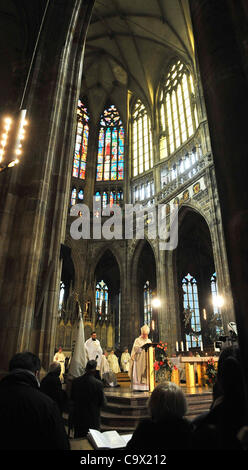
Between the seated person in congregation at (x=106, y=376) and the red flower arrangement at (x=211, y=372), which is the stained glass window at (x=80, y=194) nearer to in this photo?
the seated person in congregation at (x=106, y=376)

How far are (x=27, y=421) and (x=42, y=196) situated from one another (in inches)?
206

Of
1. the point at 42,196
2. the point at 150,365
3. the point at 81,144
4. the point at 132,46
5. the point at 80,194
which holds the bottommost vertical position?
the point at 150,365

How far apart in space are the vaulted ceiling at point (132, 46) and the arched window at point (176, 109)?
103 centimetres

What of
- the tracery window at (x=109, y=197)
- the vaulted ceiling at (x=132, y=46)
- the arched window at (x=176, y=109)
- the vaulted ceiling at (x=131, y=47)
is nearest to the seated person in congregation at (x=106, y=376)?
the vaulted ceiling at (x=131, y=47)

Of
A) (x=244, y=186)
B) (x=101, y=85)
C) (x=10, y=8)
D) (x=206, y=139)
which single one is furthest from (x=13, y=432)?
(x=101, y=85)

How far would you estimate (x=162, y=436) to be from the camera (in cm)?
125

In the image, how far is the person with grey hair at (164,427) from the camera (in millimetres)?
1236

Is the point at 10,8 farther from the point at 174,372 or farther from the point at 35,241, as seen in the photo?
the point at 174,372

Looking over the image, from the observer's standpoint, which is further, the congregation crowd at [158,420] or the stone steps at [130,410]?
the stone steps at [130,410]

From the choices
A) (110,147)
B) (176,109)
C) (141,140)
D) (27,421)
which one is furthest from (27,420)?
(110,147)

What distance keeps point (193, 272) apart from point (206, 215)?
9020 millimetres

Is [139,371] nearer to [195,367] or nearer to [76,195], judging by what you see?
[195,367]

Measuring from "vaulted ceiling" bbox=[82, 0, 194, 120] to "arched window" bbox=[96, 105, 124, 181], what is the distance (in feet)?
3.51

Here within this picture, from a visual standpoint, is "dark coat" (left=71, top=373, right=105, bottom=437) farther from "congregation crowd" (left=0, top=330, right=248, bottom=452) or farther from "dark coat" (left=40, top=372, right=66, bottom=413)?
"congregation crowd" (left=0, top=330, right=248, bottom=452)
